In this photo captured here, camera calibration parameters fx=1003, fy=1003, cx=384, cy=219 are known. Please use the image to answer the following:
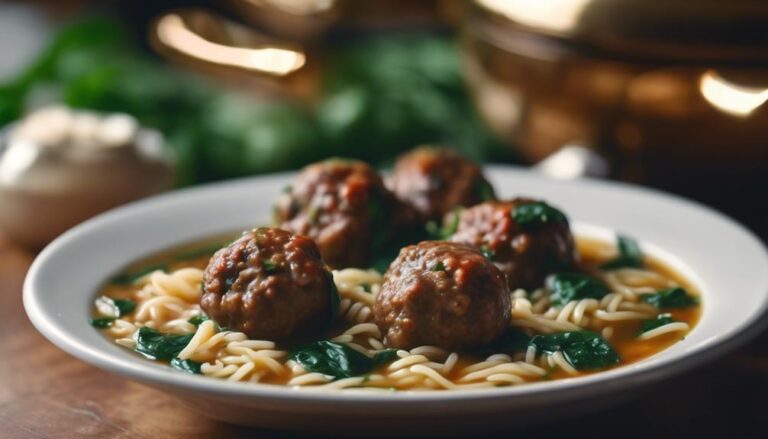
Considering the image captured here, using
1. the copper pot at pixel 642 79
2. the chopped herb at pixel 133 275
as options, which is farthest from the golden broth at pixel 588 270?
the copper pot at pixel 642 79

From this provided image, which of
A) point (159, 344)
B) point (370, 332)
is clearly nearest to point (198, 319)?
point (159, 344)

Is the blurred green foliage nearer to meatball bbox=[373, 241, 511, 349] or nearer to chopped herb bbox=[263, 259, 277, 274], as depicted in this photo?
chopped herb bbox=[263, 259, 277, 274]

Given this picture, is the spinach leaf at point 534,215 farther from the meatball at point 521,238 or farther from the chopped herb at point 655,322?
the chopped herb at point 655,322

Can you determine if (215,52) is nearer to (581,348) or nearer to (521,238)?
(521,238)

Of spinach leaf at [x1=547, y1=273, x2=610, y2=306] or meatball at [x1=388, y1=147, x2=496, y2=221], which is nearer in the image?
spinach leaf at [x1=547, y1=273, x2=610, y2=306]

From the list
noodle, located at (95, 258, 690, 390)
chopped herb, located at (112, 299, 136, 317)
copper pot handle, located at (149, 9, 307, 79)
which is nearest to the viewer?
noodle, located at (95, 258, 690, 390)

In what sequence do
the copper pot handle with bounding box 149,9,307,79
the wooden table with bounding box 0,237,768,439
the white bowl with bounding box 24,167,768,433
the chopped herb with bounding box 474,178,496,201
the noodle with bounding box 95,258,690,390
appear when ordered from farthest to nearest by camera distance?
1. the copper pot handle with bounding box 149,9,307,79
2. the chopped herb with bounding box 474,178,496,201
3. the wooden table with bounding box 0,237,768,439
4. the noodle with bounding box 95,258,690,390
5. the white bowl with bounding box 24,167,768,433

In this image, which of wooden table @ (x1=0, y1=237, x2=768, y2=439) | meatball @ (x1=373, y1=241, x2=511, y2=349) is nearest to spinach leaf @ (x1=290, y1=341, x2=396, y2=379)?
meatball @ (x1=373, y1=241, x2=511, y2=349)
